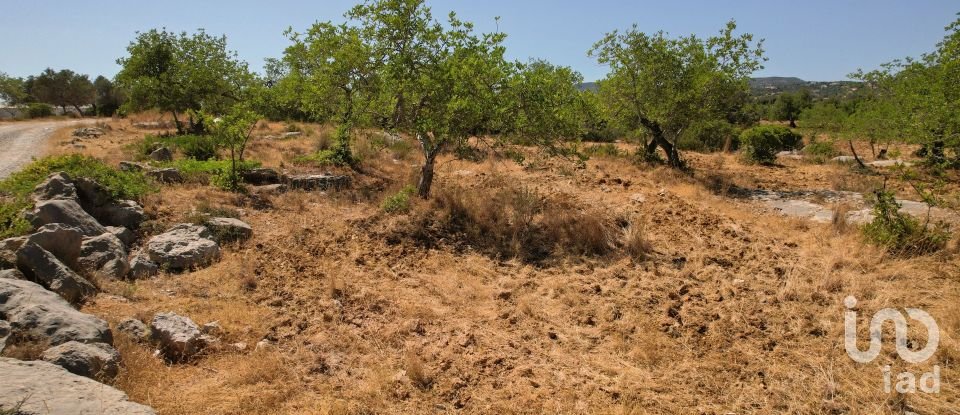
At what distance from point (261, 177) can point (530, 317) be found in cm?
861

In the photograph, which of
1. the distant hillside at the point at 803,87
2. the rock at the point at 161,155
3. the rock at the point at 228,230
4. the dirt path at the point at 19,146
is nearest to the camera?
the rock at the point at 228,230

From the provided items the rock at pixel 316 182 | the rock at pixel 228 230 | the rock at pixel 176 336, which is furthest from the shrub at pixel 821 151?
the rock at pixel 176 336

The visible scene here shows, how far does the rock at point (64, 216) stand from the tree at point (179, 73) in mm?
12316

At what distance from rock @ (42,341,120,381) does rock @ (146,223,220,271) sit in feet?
9.32

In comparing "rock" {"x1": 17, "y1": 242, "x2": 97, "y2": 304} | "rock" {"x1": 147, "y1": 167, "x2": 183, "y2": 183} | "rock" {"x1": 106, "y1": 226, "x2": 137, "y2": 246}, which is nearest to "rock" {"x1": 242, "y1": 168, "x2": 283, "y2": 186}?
"rock" {"x1": 147, "y1": 167, "x2": 183, "y2": 183}

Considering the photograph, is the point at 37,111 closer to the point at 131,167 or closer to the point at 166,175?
the point at 131,167

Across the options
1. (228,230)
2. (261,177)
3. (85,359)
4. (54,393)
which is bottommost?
(85,359)

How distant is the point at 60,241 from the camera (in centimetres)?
609

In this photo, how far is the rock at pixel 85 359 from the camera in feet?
13.0

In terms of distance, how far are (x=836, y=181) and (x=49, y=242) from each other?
17.2 meters

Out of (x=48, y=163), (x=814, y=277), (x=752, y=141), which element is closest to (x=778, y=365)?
(x=814, y=277)

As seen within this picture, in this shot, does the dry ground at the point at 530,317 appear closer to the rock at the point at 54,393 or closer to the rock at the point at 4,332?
the rock at the point at 54,393

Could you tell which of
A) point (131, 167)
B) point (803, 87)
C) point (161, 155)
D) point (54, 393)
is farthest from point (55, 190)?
point (803, 87)

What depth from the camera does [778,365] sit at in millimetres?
5102
